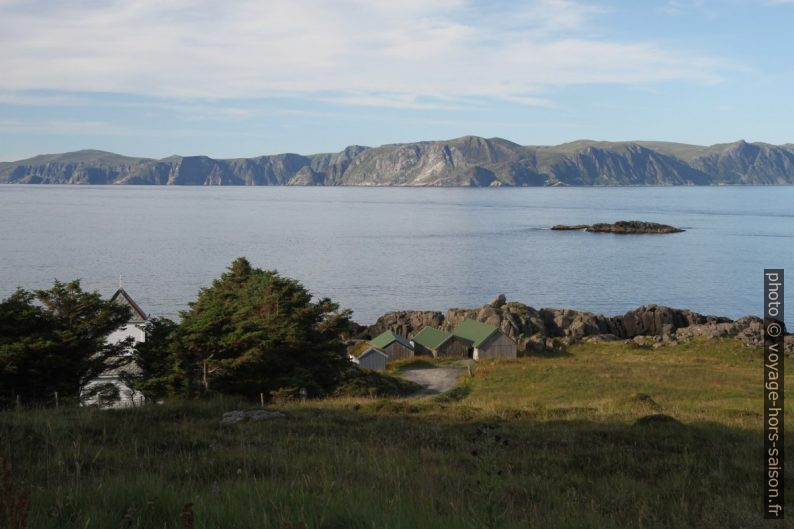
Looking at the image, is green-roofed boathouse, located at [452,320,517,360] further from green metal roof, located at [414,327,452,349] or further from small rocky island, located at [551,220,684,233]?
small rocky island, located at [551,220,684,233]

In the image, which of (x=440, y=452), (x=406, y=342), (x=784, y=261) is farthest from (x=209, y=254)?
(x=440, y=452)

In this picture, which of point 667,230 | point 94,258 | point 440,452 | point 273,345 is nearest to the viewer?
point 440,452

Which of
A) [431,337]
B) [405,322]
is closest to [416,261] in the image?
[405,322]

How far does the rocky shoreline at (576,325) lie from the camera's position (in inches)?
2498

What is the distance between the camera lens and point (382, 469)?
8.62 metres

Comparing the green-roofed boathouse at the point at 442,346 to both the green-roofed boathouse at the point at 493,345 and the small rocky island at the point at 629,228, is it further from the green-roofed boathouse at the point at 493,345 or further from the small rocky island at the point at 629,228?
the small rocky island at the point at 629,228

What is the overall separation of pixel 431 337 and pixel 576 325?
48.5 feet

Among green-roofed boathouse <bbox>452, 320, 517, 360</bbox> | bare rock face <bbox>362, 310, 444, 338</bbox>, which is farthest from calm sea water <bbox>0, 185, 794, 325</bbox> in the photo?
green-roofed boathouse <bbox>452, 320, 517, 360</bbox>

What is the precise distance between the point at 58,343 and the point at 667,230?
501 ft

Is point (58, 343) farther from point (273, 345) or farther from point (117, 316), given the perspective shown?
point (273, 345)

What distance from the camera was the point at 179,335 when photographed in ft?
94.8

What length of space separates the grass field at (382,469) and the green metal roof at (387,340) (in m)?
39.3

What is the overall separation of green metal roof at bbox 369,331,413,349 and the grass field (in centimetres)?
3925

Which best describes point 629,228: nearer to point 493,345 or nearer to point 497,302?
point 497,302
